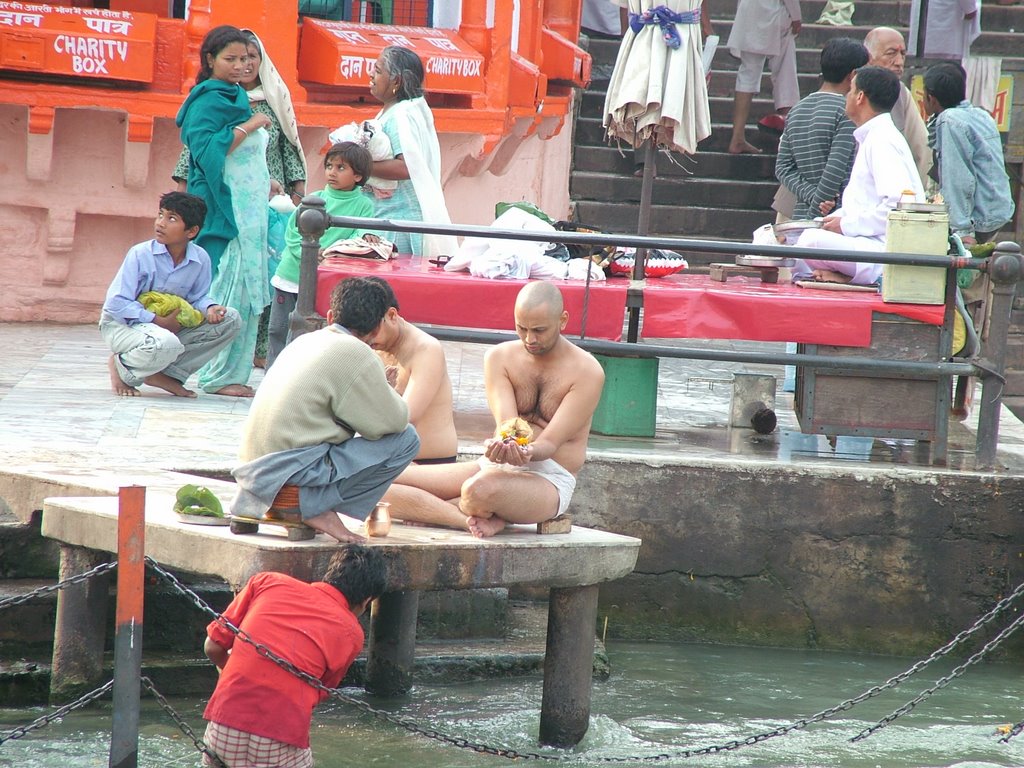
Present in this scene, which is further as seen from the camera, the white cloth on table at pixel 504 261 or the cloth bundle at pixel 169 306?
the cloth bundle at pixel 169 306

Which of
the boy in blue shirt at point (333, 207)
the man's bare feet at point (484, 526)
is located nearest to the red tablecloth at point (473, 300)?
the boy in blue shirt at point (333, 207)

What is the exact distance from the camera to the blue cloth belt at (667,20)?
8648mm

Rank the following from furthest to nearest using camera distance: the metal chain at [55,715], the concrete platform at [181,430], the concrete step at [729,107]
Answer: the concrete step at [729,107] → the concrete platform at [181,430] → the metal chain at [55,715]

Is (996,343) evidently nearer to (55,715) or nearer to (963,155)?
(963,155)

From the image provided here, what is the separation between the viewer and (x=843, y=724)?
6301 mm

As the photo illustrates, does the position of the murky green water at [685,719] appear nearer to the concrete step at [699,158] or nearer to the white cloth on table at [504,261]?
the white cloth on table at [504,261]

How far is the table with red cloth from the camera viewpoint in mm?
7227

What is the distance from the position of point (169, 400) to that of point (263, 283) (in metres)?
0.91

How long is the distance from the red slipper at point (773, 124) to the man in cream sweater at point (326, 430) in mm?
8834

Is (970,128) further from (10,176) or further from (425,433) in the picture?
(10,176)

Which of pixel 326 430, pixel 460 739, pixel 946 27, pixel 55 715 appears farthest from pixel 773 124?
pixel 55 715

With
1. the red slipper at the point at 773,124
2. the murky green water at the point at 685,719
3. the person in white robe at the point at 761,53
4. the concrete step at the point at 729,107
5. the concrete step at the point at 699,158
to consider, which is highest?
the person in white robe at the point at 761,53

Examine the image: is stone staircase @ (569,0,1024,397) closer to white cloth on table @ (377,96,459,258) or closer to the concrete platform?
the concrete platform

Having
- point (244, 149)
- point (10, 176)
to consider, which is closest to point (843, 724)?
point (244, 149)
